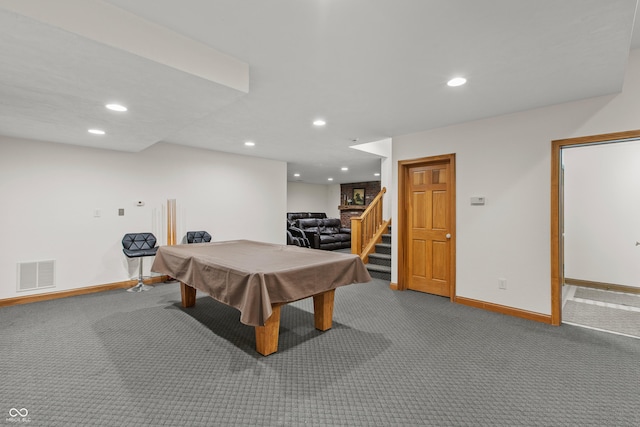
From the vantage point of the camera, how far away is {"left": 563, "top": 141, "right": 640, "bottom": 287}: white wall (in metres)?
4.23

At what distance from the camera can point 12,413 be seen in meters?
1.78

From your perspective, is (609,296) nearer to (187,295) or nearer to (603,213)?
(603,213)

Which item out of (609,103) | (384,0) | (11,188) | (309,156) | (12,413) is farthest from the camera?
(309,156)

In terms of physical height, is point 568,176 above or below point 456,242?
above

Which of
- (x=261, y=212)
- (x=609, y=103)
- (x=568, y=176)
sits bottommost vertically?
(x=261, y=212)

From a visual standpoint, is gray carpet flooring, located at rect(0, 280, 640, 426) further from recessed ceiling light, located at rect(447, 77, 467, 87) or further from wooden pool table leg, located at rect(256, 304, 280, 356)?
recessed ceiling light, located at rect(447, 77, 467, 87)

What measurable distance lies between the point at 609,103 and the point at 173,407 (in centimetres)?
463

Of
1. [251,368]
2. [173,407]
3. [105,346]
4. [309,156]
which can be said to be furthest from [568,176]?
[105,346]

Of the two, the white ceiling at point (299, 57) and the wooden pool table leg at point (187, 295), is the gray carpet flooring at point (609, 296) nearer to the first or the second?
the white ceiling at point (299, 57)

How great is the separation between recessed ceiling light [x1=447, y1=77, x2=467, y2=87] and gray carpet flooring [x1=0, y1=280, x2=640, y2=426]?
243cm

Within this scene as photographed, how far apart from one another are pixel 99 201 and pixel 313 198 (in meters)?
8.39

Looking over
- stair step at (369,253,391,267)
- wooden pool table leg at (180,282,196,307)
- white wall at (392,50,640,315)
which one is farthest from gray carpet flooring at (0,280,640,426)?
stair step at (369,253,391,267)

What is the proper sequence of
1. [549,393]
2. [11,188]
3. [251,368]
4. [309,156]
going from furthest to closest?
1. [309,156]
2. [11,188]
3. [251,368]
4. [549,393]

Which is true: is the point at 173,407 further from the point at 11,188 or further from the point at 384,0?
the point at 11,188
